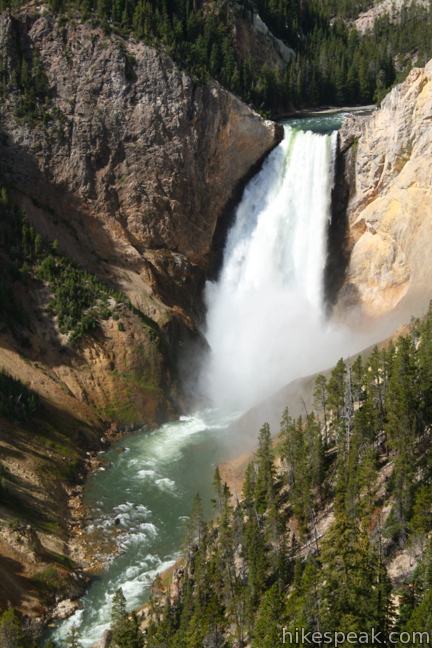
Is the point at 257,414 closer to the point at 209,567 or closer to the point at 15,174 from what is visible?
the point at 209,567

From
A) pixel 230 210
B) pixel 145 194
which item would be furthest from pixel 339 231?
pixel 145 194

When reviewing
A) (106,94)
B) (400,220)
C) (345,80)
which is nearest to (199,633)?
(400,220)

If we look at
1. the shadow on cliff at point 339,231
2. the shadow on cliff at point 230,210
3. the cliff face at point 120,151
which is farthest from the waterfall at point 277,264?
the cliff face at point 120,151

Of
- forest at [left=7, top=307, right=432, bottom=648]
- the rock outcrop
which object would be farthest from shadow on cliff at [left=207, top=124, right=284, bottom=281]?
the rock outcrop

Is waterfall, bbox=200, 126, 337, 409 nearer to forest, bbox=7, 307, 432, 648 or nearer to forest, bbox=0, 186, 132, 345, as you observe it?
forest, bbox=0, 186, 132, 345

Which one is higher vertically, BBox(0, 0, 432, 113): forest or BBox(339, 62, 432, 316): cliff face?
BBox(0, 0, 432, 113): forest

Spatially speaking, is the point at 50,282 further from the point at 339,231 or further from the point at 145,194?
the point at 339,231
